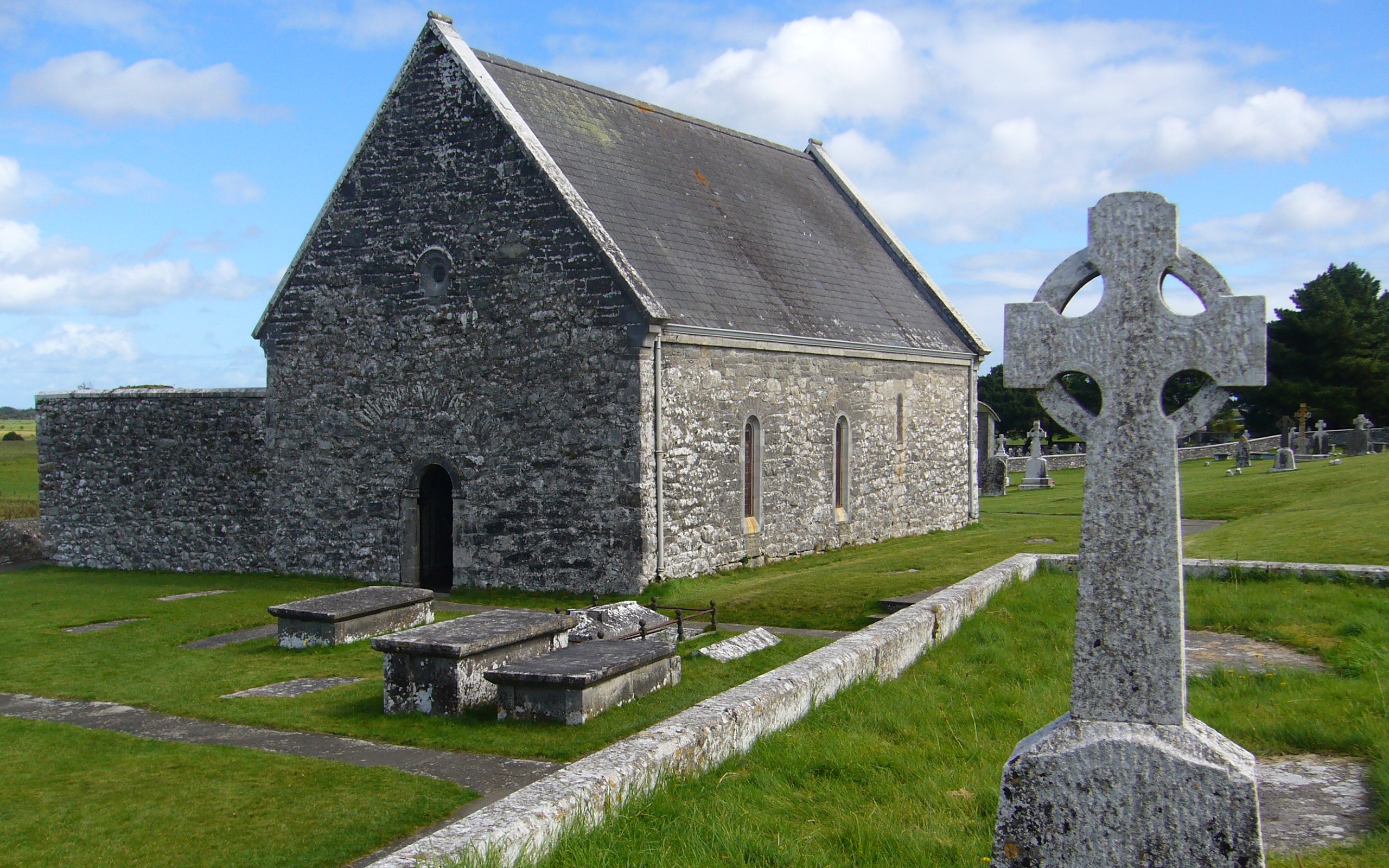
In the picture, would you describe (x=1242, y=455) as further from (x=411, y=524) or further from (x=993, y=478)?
(x=411, y=524)

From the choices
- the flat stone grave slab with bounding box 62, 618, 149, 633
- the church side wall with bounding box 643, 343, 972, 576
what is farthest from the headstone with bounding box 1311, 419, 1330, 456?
the flat stone grave slab with bounding box 62, 618, 149, 633

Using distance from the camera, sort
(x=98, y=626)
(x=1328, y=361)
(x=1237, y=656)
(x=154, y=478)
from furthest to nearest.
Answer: (x=1328, y=361) < (x=154, y=478) < (x=98, y=626) < (x=1237, y=656)

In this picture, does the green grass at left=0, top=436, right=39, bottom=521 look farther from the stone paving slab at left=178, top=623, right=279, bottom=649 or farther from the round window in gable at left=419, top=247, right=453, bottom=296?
the stone paving slab at left=178, top=623, right=279, bottom=649

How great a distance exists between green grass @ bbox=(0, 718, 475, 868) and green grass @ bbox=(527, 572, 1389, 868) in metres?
2.26

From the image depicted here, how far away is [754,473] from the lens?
17.8 m

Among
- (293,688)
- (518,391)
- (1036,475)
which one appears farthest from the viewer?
(1036,475)

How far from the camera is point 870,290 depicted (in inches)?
900

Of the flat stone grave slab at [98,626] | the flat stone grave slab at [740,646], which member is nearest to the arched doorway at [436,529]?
the flat stone grave slab at [98,626]

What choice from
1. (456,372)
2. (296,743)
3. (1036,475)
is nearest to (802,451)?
(456,372)

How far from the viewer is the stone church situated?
51.4 feet

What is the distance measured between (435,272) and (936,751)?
13.2 metres

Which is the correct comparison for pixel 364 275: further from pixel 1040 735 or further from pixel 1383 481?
pixel 1383 481

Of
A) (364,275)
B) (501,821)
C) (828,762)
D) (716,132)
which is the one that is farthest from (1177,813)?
(716,132)

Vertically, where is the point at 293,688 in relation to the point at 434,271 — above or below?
below
